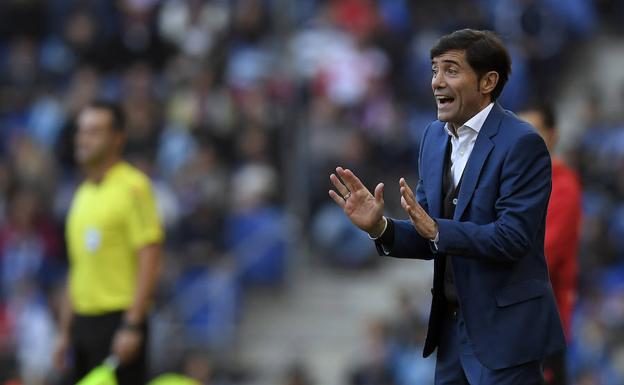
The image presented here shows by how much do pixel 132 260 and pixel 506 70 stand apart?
291 cm

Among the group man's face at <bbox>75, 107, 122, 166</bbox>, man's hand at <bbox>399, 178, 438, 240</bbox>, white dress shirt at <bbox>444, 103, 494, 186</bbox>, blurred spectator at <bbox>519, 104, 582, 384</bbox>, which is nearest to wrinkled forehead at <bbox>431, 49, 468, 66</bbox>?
white dress shirt at <bbox>444, 103, 494, 186</bbox>

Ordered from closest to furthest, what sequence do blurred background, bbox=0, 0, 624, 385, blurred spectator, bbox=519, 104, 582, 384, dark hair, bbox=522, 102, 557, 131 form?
1. blurred spectator, bbox=519, 104, 582, 384
2. dark hair, bbox=522, 102, 557, 131
3. blurred background, bbox=0, 0, 624, 385

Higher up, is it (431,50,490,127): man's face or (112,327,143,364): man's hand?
(431,50,490,127): man's face

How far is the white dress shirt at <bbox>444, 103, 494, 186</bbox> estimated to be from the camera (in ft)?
16.0

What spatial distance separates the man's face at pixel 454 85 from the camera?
15.8ft

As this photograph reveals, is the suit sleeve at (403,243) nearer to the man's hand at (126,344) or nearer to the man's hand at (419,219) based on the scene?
the man's hand at (419,219)

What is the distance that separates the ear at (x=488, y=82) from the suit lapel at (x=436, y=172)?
291 millimetres

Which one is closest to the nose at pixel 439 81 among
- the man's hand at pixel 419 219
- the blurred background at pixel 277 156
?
the man's hand at pixel 419 219

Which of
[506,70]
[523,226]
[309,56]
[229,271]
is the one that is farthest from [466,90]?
[309,56]

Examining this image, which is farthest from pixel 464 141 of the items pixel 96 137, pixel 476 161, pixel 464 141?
pixel 96 137

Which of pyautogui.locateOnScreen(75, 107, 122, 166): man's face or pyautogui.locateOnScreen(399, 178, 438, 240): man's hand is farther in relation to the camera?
pyautogui.locateOnScreen(75, 107, 122, 166): man's face

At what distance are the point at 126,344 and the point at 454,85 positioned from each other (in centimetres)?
279

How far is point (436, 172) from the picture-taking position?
5.00 m

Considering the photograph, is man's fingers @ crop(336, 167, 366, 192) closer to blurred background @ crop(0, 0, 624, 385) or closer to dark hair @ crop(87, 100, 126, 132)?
dark hair @ crop(87, 100, 126, 132)
